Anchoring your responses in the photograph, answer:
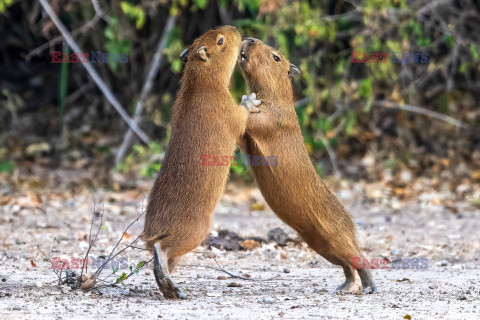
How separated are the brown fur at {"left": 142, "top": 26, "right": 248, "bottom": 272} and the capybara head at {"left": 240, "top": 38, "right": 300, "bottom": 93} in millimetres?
291

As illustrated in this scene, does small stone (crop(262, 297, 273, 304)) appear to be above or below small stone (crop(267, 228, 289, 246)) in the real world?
below

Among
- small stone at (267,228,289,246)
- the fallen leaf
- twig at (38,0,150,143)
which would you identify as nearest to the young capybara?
the fallen leaf

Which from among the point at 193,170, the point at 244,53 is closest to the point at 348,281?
the point at 193,170

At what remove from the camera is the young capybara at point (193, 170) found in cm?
366

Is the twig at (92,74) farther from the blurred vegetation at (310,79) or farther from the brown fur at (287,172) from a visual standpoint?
the brown fur at (287,172)

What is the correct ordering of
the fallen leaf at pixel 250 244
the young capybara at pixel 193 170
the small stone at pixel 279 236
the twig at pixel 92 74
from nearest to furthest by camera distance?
the young capybara at pixel 193 170 < the fallen leaf at pixel 250 244 < the small stone at pixel 279 236 < the twig at pixel 92 74

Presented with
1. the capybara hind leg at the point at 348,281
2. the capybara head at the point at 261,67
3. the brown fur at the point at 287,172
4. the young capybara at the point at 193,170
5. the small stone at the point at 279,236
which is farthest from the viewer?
the small stone at the point at 279,236

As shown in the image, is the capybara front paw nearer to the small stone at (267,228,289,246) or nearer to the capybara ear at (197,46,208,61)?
the capybara ear at (197,46,208,61)

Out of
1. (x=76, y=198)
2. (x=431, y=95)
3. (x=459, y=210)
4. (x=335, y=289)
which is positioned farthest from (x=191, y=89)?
(x=431, y=95)

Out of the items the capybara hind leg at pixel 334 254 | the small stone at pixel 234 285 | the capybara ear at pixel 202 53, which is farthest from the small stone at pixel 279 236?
the capybara ear at pixel 202 53

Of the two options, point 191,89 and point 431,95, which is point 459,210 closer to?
point 431,95

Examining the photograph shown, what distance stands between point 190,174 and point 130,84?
6.09m

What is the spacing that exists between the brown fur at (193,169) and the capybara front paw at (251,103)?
0.27 ft

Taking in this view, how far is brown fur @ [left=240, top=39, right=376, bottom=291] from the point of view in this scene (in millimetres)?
3902
